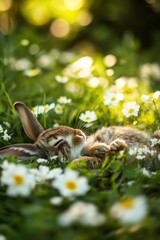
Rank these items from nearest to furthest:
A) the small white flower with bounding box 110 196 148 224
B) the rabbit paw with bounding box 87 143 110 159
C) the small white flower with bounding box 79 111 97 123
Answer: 1. the small white flower with bounding box 110 196 148 224
2. the rabbit paw with bounding box 87 143 110 159
3. the small white flower with bounding box 79 111 97 123

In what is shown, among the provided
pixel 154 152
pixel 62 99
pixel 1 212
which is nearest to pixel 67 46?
pixel 62 99

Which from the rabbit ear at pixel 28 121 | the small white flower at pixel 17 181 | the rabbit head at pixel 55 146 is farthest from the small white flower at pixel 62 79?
the small white flower at pixel 17 181

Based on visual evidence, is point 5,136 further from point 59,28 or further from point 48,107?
point 59,28

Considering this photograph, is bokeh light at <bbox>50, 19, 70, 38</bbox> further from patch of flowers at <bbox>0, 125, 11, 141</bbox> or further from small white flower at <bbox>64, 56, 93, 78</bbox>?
patch of flowers at <bbox>0, 125, 11, 141</bbox>

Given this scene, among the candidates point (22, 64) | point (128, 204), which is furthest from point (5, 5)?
point (128, 204)

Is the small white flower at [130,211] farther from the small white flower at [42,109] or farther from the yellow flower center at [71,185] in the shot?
the small white flower at [42,109]

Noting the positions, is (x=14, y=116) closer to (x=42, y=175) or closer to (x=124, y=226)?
(x=42, y=175)

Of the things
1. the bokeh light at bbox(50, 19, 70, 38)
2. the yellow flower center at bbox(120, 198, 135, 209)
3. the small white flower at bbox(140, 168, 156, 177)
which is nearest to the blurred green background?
the bokeh light at bbox(50, 19, 70, 38)
